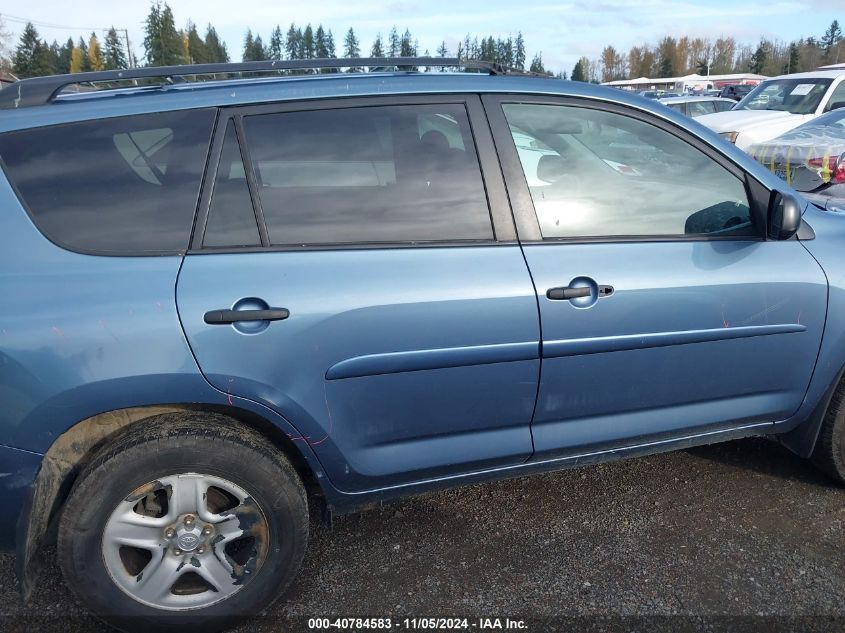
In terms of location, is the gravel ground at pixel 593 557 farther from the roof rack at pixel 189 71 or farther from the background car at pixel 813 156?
the background car at pixel 813 156

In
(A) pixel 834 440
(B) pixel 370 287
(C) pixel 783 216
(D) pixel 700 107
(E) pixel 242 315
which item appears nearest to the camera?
(E) pixel 242 315

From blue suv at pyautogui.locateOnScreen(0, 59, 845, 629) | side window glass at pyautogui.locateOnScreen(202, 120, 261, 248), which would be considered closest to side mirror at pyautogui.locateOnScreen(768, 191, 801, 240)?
blue suv at pyautogui.locateOnScreen(0, 59, 845, 629)

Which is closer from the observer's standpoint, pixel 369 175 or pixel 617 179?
pixel 369 175

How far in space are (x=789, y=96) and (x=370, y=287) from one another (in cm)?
1148

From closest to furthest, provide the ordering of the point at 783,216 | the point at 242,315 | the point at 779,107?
the point at 242,315
the point at 783,216
the point at 779,107

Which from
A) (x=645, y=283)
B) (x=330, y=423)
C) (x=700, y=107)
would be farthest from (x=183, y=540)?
(x=700, y=107)

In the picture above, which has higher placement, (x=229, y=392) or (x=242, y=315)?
(x=242, y=315)

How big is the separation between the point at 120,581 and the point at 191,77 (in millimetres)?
1837

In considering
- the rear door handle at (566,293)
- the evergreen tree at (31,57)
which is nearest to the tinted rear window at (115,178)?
the rear door handle at (566,293)

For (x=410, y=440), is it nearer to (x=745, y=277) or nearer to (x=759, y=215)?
(x=745, y=277)

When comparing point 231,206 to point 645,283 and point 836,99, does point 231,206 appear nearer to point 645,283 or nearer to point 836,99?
point 645,283

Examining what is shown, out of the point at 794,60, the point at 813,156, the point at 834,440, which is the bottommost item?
the point at 834,440

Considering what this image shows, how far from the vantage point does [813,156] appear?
650 centimetres

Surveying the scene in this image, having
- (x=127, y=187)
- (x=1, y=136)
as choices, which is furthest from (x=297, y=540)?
(x=1, y=136)
